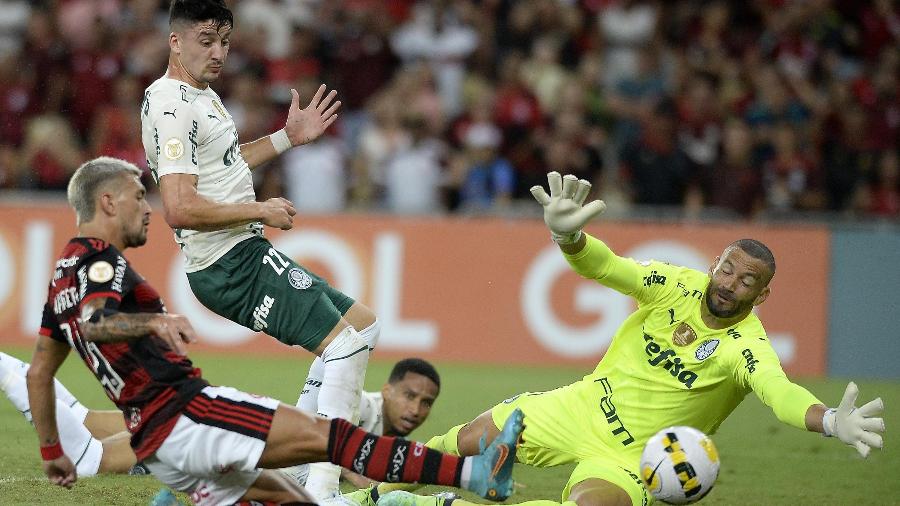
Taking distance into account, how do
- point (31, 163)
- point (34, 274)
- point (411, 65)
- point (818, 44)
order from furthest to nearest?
point (818, 44), point (411, 65), point (31, 163), point (34, 274)

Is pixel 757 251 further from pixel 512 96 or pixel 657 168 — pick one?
pixel 512 96

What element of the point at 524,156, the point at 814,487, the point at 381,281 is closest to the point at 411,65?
A: the point at 524,156

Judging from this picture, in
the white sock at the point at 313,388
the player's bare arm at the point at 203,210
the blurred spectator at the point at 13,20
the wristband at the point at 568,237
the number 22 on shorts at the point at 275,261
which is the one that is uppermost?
the blurred spectator at the point at 13,20

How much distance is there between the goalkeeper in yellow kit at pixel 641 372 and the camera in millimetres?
6324

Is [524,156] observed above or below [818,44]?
below

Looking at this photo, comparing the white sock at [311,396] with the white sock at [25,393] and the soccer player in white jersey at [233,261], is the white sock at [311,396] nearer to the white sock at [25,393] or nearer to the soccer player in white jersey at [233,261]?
the soccer player in white jersey at [233,261]

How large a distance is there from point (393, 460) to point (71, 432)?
2.28 m

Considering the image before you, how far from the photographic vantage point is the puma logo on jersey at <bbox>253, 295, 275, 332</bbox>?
21.6 feet

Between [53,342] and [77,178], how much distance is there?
28.7 inches

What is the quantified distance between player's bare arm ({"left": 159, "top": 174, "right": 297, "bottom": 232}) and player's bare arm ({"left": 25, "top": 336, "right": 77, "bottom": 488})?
84 centimetres

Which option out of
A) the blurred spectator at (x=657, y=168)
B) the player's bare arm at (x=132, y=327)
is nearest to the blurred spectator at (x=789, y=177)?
the blurred spectator at (x=657, y=168)

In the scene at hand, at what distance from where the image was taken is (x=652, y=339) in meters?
6.89

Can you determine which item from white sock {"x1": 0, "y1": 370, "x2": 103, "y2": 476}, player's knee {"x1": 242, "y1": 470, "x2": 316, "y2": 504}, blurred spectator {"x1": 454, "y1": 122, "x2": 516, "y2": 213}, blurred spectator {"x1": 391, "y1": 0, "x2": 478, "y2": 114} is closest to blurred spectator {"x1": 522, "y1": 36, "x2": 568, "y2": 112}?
blurred spectator {"x1": 391, "y1": 0, "x2": 478, "y2": 114}

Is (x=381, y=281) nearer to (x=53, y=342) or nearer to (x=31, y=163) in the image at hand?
(x=31, y=163)
